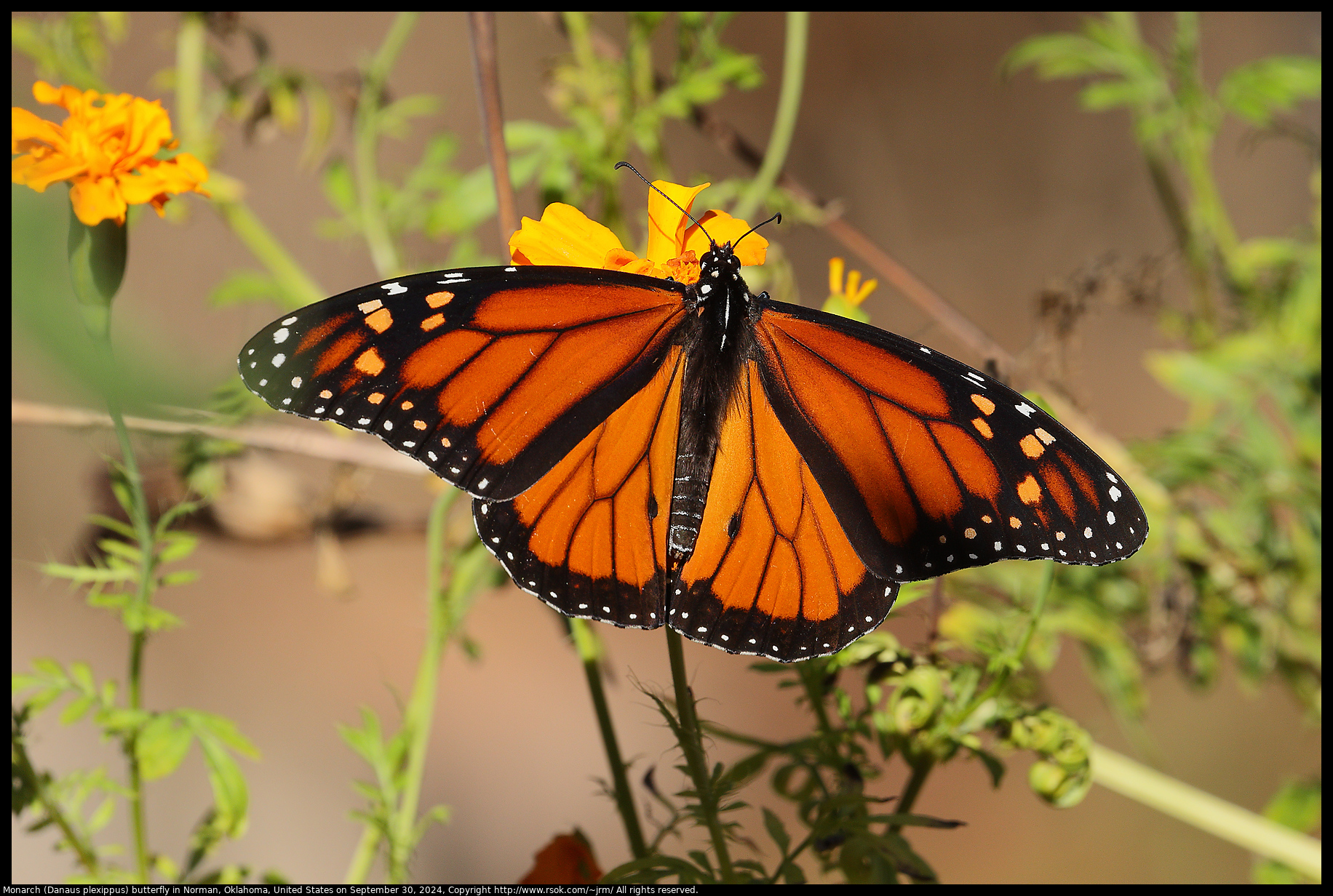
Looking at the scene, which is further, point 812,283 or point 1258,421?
point 812,283

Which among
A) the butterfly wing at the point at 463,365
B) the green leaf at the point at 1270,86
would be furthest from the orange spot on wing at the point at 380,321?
the green leaf at the point at 1270,86

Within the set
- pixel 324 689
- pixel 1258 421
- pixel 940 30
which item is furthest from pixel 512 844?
pixel 940 30

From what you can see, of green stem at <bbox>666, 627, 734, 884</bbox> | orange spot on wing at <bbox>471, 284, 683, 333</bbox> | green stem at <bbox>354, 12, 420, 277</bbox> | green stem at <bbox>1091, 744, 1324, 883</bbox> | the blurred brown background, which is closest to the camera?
green stem at <bbox>666, 627, 734, 884</bbox>

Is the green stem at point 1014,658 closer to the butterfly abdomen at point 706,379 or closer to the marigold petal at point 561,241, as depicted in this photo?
the butterfly abdomen at point 706,379

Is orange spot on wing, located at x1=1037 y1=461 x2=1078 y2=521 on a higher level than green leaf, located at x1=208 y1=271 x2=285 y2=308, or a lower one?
lower

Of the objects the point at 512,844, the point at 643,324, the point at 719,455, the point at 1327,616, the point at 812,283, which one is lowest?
the point at 512,844

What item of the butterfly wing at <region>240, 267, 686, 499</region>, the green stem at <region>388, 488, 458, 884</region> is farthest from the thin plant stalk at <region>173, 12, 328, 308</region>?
the butterfly wing at <region>240, 267, 686, 499</region>

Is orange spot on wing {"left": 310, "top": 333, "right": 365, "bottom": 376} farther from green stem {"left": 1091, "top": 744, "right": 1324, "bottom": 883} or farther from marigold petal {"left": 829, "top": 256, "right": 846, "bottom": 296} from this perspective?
green stem {"left": 1091, "top": 744, "right": 1324, "bottom": 883}

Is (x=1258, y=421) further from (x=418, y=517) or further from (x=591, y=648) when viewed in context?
(x=418, y=517)
